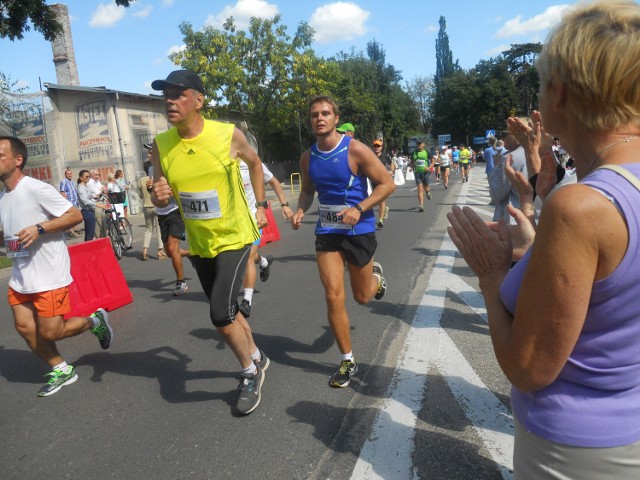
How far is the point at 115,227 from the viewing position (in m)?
11.1

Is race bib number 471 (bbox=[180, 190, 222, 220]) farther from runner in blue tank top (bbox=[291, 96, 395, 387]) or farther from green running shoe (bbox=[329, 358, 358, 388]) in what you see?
green running shoe (bbox=[329, 358, 358, 388])

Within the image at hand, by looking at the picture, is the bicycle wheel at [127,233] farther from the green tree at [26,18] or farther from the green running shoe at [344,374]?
the green running shoe at [344,374]

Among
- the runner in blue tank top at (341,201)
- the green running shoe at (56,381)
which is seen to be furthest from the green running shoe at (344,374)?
the green running shoe at (56,381)

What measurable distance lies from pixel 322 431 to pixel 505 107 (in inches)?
2728

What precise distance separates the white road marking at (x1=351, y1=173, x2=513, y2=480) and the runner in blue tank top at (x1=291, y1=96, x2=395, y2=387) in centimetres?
48

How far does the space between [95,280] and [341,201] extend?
12.6 ft

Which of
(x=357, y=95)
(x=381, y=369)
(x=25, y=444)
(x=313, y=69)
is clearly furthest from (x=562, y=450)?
(x=357, y=95)

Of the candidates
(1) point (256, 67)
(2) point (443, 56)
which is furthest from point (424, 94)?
(1) point (256, 67)

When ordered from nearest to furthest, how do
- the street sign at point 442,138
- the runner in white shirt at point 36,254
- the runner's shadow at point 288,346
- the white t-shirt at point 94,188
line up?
the runner in white shirt at point 36,254
the runner's shadow at point 288,346
the white t-shirt at point 94,188
the street sign at point 442,138

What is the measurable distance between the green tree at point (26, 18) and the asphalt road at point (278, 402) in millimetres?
8196

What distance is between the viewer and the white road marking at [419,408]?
266cm

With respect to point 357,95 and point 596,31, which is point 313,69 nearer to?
point 357,95

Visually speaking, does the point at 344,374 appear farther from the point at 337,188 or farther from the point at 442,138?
the point at 442,138

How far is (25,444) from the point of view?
3.19m
